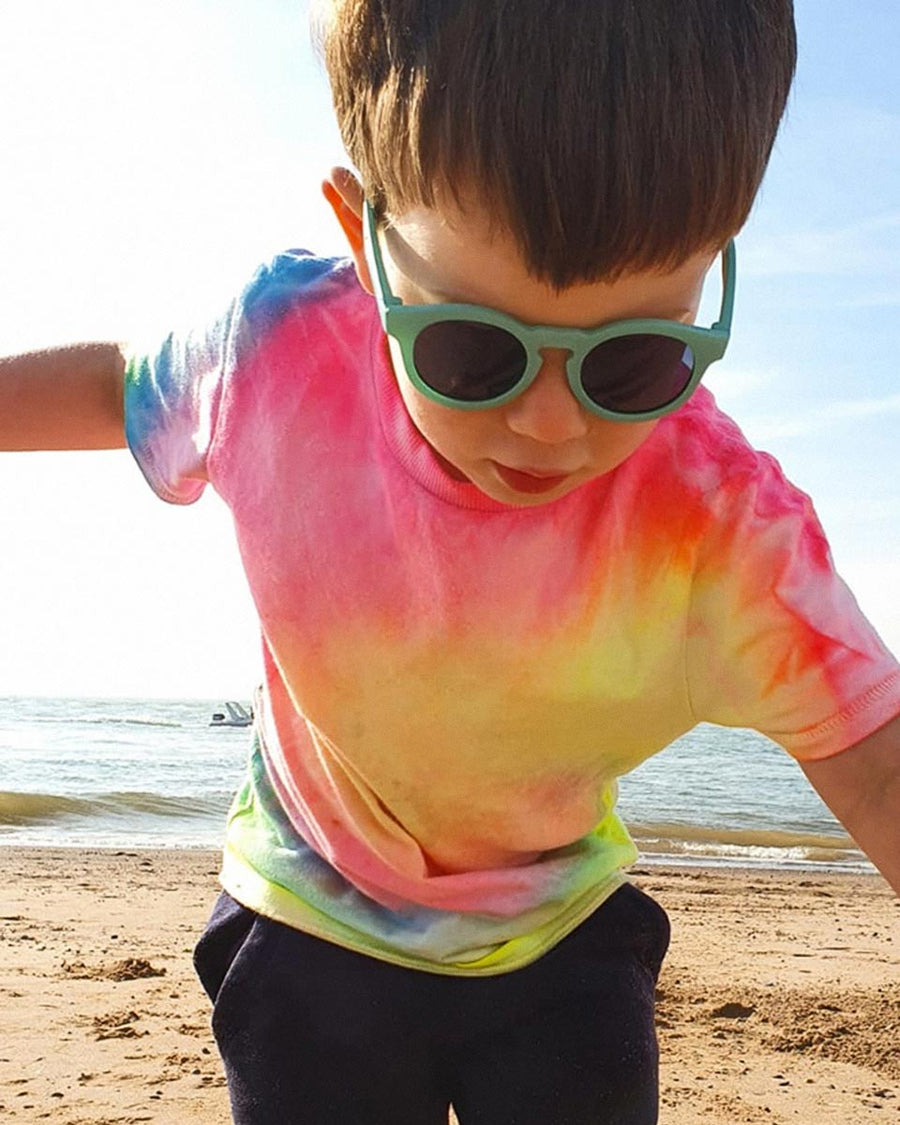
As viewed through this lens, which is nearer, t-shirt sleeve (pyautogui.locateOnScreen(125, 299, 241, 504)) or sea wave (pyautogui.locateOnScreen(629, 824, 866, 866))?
t-shirt sleeve (pyautogui.locateOnScreen(125, 299, 241, 504))

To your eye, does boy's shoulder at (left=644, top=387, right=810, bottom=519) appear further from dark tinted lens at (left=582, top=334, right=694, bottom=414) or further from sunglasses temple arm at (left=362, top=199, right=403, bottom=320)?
sunglasses temple arm at (left=362, top=199, right=403, bottom=320)

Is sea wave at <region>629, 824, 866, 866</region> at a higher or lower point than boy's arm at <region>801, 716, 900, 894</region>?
lower

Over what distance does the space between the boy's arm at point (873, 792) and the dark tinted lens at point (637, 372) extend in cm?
48

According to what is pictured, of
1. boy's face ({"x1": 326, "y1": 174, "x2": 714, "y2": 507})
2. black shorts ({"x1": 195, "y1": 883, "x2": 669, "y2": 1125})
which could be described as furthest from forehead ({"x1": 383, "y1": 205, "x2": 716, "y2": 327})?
black shorts ({"x1": 195, "y1": 883, "x2": 669, "y2": 1125})

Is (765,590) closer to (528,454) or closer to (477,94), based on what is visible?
(528,454)

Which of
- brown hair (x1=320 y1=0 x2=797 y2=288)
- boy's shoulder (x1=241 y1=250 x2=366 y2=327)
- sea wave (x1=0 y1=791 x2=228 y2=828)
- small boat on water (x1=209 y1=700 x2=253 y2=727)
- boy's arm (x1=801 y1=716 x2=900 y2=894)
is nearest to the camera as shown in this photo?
brown hair (x1=320 y1=0 x2=797 y2=288)

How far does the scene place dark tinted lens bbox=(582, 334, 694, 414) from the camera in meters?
1.55

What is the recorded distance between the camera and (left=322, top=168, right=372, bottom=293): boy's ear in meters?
1.79

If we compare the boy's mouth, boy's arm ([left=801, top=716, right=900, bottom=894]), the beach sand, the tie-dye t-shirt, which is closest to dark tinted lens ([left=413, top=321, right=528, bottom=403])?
the boy's mouth

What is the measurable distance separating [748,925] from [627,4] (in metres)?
6.96

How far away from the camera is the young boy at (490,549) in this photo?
60.4 inches

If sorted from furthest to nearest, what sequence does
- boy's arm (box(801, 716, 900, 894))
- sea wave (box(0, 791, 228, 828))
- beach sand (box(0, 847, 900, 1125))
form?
sea wave (box(0, 791, 228, 828)) → beach sand (box(0, 847, 900, 1125)) → boy's arm (box(801, 716, 900, 894))

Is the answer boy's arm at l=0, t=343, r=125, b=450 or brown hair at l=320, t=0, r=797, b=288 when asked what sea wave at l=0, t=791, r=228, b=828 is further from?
brown hair at l=320, t=0, r=797, b=288

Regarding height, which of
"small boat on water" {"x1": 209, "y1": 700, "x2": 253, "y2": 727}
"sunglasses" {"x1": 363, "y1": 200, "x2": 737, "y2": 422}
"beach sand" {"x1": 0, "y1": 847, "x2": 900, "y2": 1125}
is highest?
"sunglasses" {"x1": 363, "y1": 200, "x2": 737, "y2": 422}
